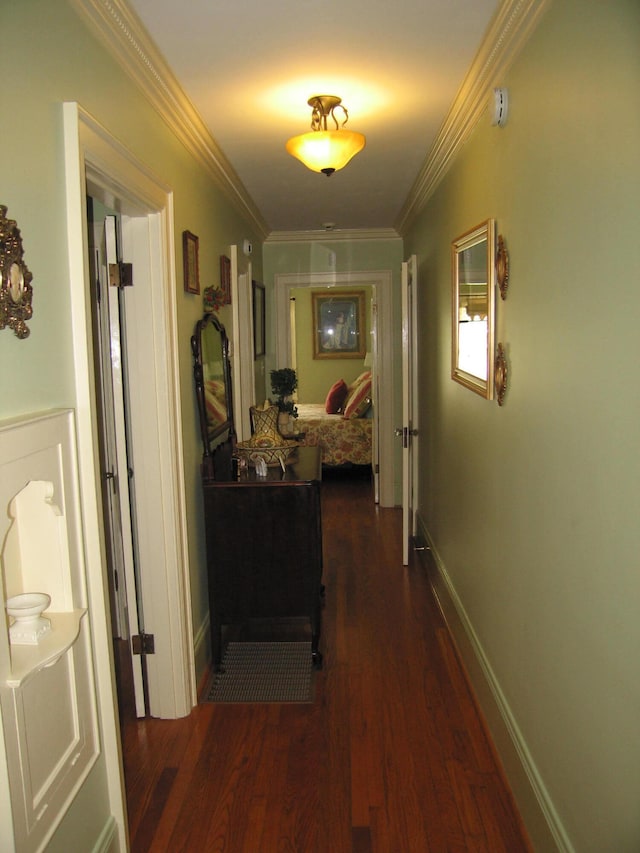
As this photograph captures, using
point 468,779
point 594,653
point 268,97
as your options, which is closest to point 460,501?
point 468,779

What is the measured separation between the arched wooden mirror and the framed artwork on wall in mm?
1407

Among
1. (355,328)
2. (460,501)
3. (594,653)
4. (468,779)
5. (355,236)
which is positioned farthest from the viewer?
(355,328)

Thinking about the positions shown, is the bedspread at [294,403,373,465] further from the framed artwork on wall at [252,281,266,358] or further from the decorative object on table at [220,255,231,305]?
the decorative object on table at [220,255,231,305]

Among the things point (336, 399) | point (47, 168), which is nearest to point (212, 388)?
point (47, 168)

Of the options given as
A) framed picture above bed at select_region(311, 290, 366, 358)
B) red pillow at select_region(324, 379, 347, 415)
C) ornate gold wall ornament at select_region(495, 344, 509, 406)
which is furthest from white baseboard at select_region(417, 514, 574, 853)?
framed picture above bed at select_region(311, 290, 366, 358)

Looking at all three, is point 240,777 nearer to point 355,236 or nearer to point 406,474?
point 406,474

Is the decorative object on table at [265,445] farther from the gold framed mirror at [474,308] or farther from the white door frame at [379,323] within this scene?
the white door frame at [379,323]

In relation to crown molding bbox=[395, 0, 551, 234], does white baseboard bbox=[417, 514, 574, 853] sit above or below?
below

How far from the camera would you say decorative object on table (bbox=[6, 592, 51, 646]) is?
138 centimetres

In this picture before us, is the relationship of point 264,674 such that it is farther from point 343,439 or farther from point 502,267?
point 343,439

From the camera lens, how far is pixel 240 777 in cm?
230

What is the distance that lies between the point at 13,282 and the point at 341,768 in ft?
6.44

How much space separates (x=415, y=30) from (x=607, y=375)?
132 cm

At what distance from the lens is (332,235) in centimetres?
559
